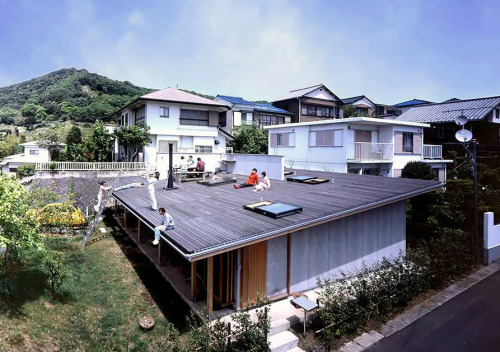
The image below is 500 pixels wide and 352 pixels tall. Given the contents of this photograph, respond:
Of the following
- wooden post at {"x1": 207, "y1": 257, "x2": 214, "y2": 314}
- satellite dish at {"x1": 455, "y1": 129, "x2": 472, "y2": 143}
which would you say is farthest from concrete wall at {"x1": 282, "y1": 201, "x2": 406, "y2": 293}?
satellite dish at {"x1": 455, "y1": 129, "x2": 472, "y2": 143}

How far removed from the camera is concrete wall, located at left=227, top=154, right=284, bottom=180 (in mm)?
16500

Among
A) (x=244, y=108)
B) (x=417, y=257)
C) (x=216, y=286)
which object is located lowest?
(x=216, y=286)

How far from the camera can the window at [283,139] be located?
1018 inches

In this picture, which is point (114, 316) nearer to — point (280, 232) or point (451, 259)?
point (280, 232)

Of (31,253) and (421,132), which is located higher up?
(421,132)

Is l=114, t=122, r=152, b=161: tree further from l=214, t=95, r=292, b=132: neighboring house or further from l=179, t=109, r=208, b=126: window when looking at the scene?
l=214, t=95, r=292, b=132: neighboring house

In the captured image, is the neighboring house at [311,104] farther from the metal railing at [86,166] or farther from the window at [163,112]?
the metal railing at [86,166]

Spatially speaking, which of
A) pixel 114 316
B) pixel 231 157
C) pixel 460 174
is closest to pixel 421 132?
pixel 460 174

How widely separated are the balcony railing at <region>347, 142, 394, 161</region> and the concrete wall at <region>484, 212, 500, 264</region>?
9711 mm

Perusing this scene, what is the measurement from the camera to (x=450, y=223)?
14.6 meters

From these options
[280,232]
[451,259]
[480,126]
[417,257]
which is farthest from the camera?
[480,126]

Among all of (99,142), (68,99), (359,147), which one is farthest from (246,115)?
(68,99)

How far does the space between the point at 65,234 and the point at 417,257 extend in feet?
47.3

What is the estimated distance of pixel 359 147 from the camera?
22.1 m
